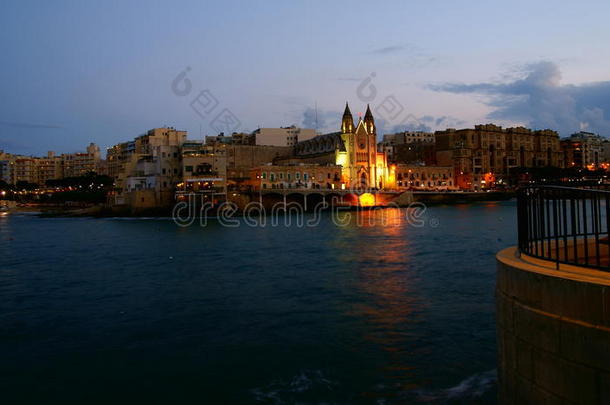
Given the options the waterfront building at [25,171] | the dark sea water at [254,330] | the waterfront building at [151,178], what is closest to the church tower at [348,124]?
the waterfront building at [151,178]

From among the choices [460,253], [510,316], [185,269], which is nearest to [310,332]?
[510,316]

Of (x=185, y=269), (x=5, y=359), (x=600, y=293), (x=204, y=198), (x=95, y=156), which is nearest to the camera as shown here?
(x=600, y=293)

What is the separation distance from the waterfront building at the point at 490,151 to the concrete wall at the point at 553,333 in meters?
120

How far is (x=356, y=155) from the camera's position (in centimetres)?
10462

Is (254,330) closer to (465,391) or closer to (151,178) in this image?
(465,391)

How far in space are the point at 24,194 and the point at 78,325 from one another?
136226 millimetres

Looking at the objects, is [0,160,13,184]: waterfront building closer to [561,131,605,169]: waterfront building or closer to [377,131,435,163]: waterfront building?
[377,131,435,163]: waterfront building

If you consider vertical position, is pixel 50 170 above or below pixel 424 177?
above

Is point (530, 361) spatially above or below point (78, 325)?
above

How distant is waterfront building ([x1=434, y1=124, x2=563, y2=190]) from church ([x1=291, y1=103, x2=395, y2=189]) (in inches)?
912

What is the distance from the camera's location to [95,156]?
170m

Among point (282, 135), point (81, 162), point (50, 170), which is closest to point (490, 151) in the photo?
point (282, 135)

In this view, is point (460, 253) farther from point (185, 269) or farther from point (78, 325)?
point (78, 325)

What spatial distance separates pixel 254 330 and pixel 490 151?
5023 inches
